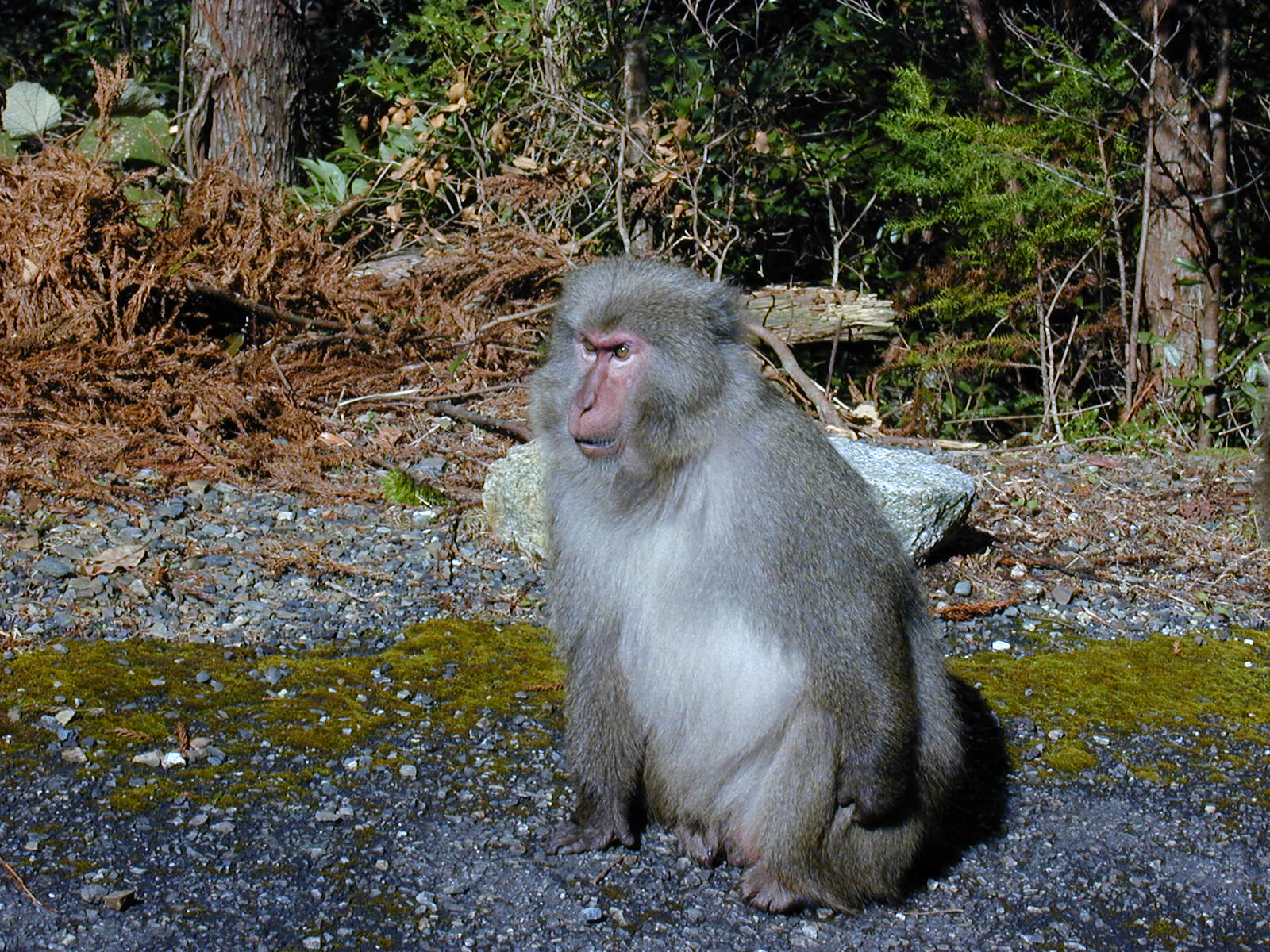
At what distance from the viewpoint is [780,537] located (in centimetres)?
287

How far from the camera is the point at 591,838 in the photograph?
3184 millimetres

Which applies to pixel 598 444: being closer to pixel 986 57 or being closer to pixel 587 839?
pixel 587 839

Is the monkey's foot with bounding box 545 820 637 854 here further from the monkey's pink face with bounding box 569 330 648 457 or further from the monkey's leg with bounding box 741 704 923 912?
the monkey's pink face with bounding box 569 330 648 457

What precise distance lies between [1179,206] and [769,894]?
17.4ft

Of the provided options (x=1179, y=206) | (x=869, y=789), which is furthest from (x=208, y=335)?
(x=1179, y=206)

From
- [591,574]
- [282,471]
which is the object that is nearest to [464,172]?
[282,471]

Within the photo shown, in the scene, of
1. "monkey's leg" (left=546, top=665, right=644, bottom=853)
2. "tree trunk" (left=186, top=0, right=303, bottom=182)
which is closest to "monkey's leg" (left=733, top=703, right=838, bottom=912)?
"monkey's leg" (left=546, top=665, right=644, bottom=853)

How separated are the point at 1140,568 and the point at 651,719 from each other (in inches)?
115

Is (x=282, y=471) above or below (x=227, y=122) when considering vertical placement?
below

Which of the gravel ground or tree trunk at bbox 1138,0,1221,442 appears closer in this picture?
the gravel ground

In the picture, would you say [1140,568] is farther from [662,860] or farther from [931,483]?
[662,860]

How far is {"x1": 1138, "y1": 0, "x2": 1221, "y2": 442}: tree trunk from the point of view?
6.87 meters

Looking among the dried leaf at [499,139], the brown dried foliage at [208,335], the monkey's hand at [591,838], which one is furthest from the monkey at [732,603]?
the dried leaf at [499,139]

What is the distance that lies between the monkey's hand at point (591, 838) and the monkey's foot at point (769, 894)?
34cm
